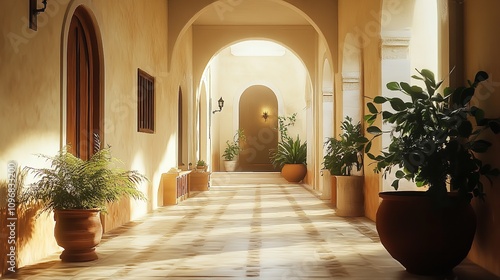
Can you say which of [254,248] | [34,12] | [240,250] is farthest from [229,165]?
[34,12]

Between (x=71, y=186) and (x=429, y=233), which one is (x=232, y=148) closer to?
(x=71, y=186)

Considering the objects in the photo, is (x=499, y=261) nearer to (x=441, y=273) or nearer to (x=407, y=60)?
(x=441, y=273)

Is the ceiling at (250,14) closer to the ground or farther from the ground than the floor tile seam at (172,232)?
farther from the ground

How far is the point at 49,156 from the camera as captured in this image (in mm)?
5047

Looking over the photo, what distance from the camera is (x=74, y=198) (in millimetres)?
4648

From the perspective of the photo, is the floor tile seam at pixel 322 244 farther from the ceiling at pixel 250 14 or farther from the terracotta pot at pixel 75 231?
the ceiling at pixel 250 14

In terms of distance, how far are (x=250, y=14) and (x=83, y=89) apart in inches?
283

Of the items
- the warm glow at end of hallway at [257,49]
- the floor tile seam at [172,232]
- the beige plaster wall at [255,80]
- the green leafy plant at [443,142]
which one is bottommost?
the floor tile seam at [172,232]

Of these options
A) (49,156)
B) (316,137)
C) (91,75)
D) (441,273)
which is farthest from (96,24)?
(316,137)

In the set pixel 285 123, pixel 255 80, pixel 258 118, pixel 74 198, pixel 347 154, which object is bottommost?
pixel 74 198

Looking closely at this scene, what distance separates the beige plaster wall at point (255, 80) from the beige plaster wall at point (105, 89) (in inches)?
350

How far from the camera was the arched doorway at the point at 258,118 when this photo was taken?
2433 centimetres

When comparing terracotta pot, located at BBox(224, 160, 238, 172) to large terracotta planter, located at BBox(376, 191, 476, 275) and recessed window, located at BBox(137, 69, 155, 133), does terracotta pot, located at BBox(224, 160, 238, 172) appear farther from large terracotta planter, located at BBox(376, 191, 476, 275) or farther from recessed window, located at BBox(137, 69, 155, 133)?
large terracotta planter, located at BBox(376, 191, 476, 275)

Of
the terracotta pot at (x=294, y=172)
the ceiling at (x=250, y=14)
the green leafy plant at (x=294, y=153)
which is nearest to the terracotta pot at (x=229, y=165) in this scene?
the green leafy plant at (x=294, y=153)
